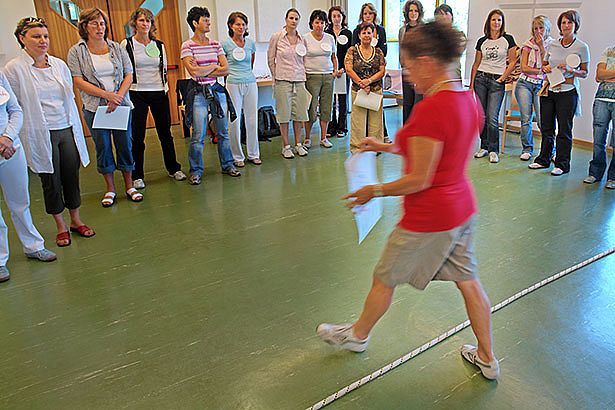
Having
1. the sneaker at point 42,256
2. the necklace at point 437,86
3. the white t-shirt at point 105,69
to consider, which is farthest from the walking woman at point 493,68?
the sneaker at point 42,256

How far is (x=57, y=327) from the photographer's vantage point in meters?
2.65

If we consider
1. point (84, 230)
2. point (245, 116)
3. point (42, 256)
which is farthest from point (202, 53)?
point (42, 256)

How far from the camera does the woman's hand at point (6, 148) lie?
287cm

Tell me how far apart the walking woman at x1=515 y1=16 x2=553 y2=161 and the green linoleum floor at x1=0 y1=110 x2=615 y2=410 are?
1.29 meters

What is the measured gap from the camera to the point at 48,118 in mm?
3328

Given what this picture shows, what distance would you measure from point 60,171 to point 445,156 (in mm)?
2784

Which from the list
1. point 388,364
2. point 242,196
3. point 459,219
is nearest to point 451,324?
point 388,364

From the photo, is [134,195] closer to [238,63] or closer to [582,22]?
[238,63]

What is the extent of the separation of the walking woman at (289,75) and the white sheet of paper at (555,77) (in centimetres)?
247

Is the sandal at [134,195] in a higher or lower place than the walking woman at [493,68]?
lower

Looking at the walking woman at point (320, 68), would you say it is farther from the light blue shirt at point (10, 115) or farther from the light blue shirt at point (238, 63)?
the light blue shirt at point (10, 115)

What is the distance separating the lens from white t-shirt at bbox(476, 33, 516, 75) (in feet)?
17.3

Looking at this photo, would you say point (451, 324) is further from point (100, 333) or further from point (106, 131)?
point (106, 131)

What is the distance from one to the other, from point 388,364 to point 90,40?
10.7ft
